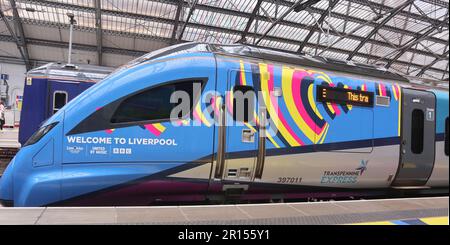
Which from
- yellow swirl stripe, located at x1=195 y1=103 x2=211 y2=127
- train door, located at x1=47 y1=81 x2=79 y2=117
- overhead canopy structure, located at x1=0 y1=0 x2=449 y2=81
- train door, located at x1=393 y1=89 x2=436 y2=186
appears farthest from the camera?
overhead canopy structure, located at x1=0 y1=0 x2=449 y2=81

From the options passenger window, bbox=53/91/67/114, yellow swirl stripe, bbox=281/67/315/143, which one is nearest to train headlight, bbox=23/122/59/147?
yellow swirl stripe, bbox=281/67/315/143

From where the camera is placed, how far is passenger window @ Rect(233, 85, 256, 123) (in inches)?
232

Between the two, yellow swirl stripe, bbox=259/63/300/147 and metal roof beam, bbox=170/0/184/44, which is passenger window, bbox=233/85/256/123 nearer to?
yellow swirl stripe, bbox=259/63/300/147

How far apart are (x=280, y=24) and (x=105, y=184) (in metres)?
25.0

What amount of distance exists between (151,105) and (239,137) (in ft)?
4.26

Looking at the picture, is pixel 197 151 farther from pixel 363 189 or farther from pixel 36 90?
pixel 36 90

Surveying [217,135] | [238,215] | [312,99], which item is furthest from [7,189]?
[312,99]

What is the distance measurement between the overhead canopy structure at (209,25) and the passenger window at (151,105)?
18876 mm

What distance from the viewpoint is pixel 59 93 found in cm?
1106

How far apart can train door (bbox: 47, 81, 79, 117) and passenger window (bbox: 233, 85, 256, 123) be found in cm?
666

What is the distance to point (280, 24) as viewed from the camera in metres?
28.5

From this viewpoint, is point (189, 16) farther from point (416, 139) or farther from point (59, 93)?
point (416, 139)

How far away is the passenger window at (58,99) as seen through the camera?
10977 mm

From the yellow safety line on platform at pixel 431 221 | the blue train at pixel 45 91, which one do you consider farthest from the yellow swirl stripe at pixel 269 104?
the blue train at pixel 45 91
